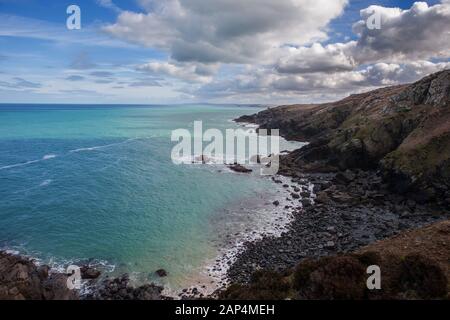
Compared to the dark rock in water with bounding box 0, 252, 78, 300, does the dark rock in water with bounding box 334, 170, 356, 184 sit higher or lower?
higher

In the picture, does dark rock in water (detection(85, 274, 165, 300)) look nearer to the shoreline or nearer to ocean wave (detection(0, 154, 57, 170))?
the shoreline

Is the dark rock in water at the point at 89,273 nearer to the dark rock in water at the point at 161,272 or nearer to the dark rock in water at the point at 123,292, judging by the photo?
the dark rock in water at the point at 123,292

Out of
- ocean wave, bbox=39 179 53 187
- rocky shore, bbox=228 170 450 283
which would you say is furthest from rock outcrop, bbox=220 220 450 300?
ocean wave, bbox=39 179 53 187

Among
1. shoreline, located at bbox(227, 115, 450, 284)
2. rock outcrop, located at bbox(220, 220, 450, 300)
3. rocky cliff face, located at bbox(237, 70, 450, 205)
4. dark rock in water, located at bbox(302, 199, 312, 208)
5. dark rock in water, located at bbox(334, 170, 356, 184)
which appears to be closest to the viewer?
rock outcrop, located at bbox(220, 220, 450, 300)

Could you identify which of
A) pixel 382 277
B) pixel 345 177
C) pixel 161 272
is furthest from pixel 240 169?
pixel 382 277

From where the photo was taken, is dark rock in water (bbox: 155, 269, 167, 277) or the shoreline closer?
dark rock in water (bbox: 155, 269, 167, 277)

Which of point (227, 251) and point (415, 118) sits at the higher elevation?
point (415, 118)

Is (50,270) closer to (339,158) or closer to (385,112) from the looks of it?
(339,158)
